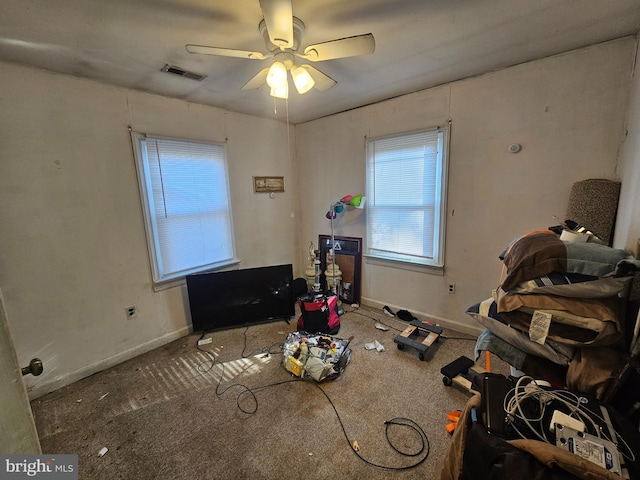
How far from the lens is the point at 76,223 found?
2238 millimetres

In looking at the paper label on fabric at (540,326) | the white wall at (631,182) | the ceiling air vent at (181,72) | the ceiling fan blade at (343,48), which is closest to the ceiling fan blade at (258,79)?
the ceiling fan blade at (343,48)

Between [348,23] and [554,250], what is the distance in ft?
5.47

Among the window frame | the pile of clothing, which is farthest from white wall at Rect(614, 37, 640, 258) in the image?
the window frame

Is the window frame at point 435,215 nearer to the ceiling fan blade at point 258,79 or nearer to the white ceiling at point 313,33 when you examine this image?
the white ceiling at point 313,33

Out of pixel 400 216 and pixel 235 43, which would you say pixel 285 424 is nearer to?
pixel 400 216

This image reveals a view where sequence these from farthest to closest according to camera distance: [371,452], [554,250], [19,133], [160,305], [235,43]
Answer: [160,305] → [19,133] → [235,43] → [371,452] → [554,250]

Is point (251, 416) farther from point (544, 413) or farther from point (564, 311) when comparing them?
point (564, 311)

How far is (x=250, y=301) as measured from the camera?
3125 millimetres

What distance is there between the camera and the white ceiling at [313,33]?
4.75 feet

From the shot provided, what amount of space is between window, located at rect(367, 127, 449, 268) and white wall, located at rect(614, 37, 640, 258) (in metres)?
1.20

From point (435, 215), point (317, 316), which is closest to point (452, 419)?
point (317, 316)

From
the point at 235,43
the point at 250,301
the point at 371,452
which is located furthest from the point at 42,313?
the point at 371,452

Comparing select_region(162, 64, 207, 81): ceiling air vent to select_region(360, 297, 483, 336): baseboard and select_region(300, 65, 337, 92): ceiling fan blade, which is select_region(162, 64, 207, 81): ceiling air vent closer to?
select_region(300, 65, 337, 92): ceiling fan blade

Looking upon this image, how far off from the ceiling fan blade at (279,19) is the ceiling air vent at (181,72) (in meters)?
1.16
